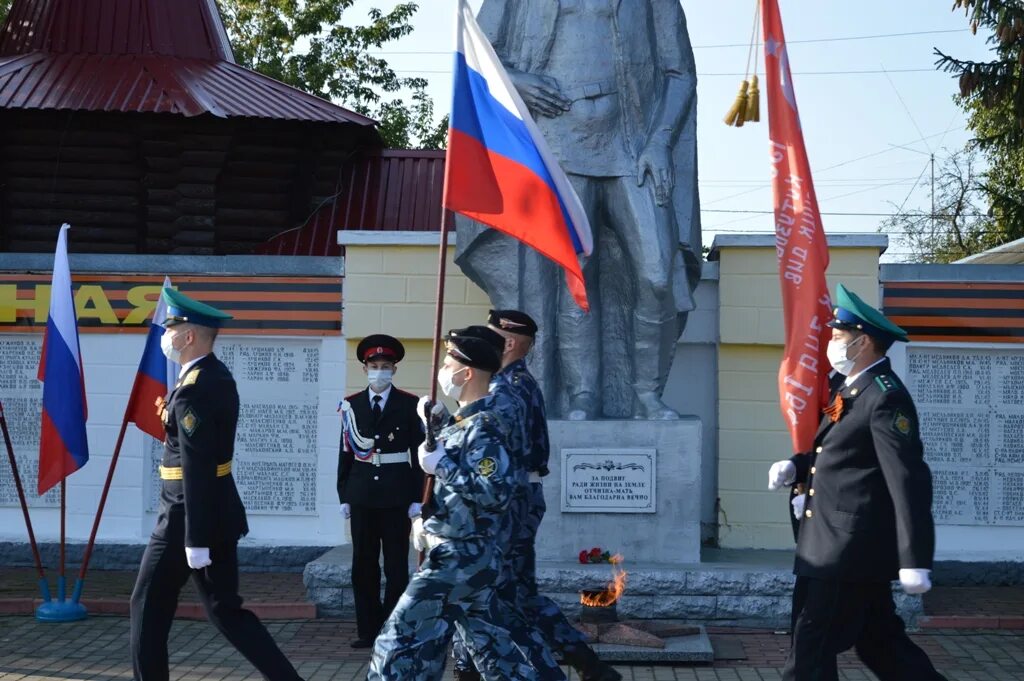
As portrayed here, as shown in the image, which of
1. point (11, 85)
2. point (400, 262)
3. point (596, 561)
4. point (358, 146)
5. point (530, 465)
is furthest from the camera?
point (358, 146)

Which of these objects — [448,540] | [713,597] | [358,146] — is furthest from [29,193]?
[448,540]

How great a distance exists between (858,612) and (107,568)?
6344 mm

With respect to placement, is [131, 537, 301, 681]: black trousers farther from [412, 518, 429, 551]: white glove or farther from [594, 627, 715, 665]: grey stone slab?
[594, 627, 715, 665]: grey stone slab

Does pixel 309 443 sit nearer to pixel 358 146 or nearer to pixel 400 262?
pixel 400 262

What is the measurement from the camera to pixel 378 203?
1523 centimetres

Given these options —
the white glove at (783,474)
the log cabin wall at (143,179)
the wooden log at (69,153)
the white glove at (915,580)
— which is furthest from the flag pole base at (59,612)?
the wooden log at (69,153)

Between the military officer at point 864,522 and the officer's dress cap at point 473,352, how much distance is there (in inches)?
50.6

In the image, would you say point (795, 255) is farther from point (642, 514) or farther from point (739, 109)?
point (642, 514)

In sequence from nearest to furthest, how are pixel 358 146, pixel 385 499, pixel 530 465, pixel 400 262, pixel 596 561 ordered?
pixel 530 465, pixel 385 499, pixel 596 561, pixel 400 262, pixel 358 146

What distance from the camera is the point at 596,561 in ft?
27.5

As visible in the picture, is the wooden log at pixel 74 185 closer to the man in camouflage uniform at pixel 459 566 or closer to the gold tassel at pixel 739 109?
the gold tassel at pixel 739 109

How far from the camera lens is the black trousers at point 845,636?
5.17 metres

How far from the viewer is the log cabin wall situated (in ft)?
43.2

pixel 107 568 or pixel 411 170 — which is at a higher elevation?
pixel 411 170
